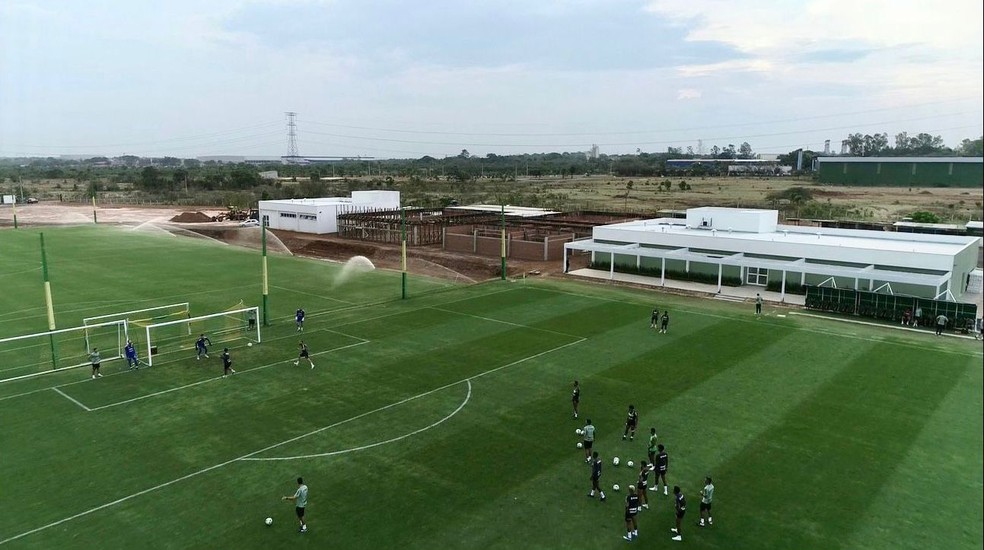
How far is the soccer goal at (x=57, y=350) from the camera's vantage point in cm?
3027

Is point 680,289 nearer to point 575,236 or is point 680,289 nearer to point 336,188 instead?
point 575,236

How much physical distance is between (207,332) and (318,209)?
168 ft

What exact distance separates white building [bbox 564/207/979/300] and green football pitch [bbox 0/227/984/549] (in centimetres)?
730

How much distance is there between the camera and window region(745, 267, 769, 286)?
50.3 metres

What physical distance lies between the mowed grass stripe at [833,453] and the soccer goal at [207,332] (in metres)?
25.8

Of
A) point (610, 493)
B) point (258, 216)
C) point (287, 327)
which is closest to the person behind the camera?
point (610, 493)

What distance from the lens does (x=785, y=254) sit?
160 ft

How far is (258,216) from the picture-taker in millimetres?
99875

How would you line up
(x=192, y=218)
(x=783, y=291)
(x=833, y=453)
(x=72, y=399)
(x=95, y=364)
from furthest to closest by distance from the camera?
(x=192, y=218), (x=783, y=291), (x=95, y=364), (x=72, y=399), (x=833, y=453)

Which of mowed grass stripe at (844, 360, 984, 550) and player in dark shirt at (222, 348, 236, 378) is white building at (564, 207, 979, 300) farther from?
player in dark shirt at (222, 348, 236, 378)

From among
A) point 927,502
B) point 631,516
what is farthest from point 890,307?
point 631,516

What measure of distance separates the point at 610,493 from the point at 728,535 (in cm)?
349

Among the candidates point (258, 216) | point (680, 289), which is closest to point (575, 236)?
point (680, 289)

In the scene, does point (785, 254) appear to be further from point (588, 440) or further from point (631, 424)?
point (588, 440)
